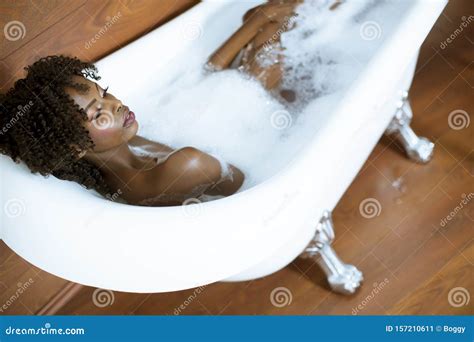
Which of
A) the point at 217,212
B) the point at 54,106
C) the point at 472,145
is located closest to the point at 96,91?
the point at 54,106

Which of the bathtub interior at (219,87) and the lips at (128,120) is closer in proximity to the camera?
the lips at (128,120)

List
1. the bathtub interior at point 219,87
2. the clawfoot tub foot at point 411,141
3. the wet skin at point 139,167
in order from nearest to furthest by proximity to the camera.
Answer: the wet skin at point 139,167 < the bathtub interior at point 219,87 < the clawfoot tub foot at point 411,141

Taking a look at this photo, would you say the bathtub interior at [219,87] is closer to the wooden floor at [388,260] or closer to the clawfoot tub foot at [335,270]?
the clawfoot tub foot at [335,270]

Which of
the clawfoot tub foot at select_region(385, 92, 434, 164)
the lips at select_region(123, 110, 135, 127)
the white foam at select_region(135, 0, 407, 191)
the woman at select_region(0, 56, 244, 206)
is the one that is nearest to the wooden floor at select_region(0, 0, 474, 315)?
the clawfoot tub foot at select_region(385, 92, 434, 164)

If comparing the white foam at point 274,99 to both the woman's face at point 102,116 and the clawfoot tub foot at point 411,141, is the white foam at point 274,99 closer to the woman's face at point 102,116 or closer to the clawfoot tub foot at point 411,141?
the clawfoot tub foot at point 411,141

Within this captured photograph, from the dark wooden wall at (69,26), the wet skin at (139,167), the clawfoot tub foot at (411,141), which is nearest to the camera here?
the wet skin at (139,167)

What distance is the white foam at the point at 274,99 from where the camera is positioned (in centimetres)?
160

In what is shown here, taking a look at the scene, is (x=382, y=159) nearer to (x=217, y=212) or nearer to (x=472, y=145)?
(x=472, y=145)

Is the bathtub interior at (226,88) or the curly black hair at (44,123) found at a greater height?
the bathtub interior at (226,88)

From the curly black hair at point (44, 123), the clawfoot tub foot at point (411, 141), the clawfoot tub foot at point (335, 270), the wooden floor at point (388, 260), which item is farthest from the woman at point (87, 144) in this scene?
the clawfoot tub foot at point (411, 141)

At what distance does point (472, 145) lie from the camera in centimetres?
191

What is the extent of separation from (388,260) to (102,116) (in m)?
0.97

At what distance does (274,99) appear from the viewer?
5.55 feet

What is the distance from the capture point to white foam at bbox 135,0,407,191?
1.60 meters
